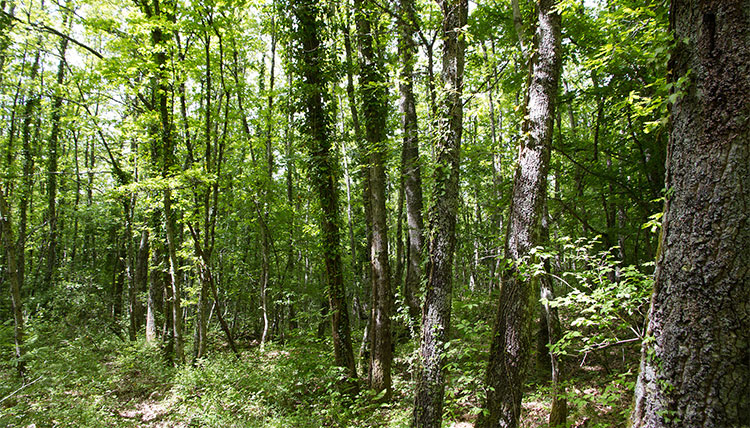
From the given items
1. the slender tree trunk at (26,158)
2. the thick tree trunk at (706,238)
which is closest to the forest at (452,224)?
the thick tree trunk at (706,238)

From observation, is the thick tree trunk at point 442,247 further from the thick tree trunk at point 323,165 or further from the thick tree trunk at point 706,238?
the thick tree trunk at point 323,165

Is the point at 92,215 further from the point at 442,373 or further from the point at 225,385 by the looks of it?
the point at 442,373

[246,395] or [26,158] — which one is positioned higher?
[26,158]

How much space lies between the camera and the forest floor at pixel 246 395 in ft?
17.9

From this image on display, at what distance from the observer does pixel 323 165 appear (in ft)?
23.3

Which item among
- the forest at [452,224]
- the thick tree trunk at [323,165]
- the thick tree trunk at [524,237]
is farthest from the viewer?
the thick tree trunk at [323,165]

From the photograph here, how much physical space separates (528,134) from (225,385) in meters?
7.23

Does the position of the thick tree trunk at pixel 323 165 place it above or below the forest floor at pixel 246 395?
above

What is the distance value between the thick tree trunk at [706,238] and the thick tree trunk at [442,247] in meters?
2.05

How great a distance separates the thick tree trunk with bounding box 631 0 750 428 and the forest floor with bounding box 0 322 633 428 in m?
Answer: 1.90

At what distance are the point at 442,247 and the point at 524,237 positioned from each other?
3.00ft

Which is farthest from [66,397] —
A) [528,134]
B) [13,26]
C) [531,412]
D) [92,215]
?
[92,215]

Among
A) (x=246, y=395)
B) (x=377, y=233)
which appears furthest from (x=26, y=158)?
(x=377, y=233)

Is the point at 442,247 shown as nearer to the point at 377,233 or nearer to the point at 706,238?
the point at 706,238
